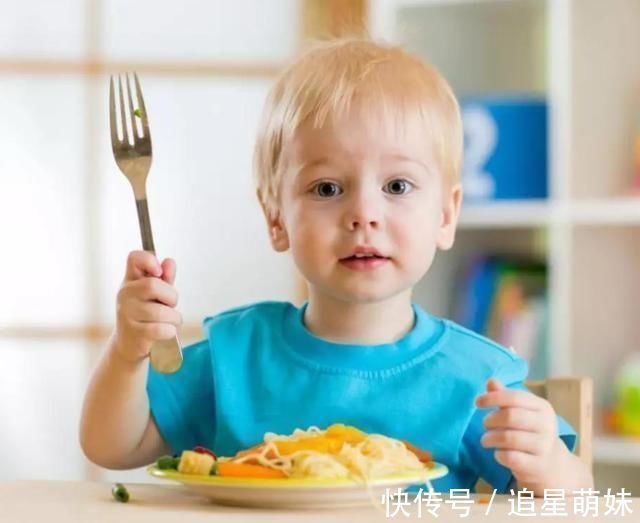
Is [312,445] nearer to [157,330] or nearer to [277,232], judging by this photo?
[157,330]

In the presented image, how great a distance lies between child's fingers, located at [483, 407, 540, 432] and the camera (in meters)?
1.00

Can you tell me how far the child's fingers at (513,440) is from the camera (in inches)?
39.8

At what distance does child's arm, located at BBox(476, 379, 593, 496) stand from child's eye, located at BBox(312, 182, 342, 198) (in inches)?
12.0

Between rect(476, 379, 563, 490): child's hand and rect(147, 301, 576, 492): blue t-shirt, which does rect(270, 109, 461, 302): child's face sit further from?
rect(476, 379, 563, 490): child's hand

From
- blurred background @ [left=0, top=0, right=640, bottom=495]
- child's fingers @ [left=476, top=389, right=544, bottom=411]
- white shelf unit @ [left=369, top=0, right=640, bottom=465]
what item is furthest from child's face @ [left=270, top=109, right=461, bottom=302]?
blurred background @ [left=0, top=0, right=640, bottom=495]

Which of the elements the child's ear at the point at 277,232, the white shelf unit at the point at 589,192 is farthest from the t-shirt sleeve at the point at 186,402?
the white shelf unit at the point at 589,192

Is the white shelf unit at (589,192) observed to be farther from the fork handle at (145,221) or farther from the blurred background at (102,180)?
the fork handle at (145,221)

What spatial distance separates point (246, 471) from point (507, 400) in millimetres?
212

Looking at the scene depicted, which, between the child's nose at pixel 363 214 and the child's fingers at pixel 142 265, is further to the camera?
the child's nose at pixel 363 214

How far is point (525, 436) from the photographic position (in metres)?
1.01

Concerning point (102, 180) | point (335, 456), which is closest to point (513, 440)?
point (335, 456)

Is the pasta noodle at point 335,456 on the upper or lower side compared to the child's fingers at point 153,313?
lower

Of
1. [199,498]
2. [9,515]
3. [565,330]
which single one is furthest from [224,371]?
[565,330]

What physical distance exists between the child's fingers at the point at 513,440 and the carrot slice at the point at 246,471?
0.18 metres
